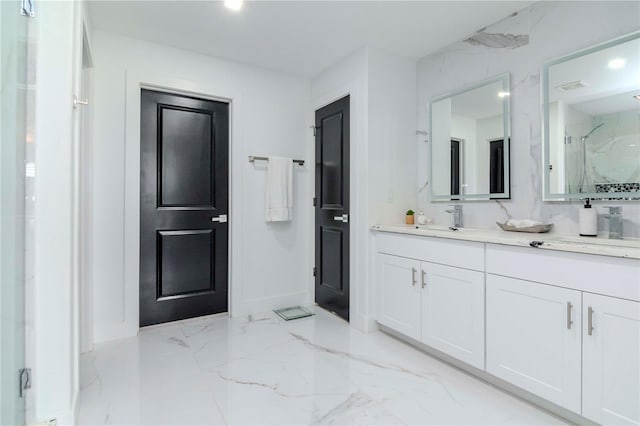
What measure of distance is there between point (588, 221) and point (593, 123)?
23.0 inches

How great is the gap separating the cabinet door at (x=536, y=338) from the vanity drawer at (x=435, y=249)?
0.15m

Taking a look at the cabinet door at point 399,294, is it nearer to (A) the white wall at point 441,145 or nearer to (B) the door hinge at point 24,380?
(A) the white wall at point 441,145

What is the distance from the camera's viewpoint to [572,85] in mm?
2014

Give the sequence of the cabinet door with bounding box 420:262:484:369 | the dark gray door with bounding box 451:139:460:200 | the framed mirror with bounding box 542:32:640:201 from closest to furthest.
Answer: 1. the framed mirror with bounding box 542:32:640:201
2. the cabinet door with bounding box 420:262:484:369
3. the dark gray door with bounding box 451:139:460:200

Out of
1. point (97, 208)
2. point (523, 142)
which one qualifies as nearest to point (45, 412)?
point (97, 208)

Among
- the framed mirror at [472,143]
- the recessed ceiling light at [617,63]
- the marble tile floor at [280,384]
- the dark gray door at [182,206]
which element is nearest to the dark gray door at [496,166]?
the framed mirror at [472,143]

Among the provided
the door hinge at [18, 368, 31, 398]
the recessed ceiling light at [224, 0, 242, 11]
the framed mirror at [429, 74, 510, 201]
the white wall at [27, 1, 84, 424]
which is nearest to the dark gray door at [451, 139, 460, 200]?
the framed mirror at [429, 74, 510, 201]

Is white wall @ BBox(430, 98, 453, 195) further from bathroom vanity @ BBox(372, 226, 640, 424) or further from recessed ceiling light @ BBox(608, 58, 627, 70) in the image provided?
recessed ceiling light @ BBox(608, 58, 627, 70)

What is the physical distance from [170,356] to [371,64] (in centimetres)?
275

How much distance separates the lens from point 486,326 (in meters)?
1.90

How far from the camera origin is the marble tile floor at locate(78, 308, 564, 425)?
1647 millimetres

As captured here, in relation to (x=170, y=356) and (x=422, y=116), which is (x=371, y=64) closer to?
(x=422, y=116)

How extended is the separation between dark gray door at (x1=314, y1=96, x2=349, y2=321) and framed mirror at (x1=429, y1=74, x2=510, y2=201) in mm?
794

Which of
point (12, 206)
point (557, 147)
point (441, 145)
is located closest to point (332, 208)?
point (441, 145)
